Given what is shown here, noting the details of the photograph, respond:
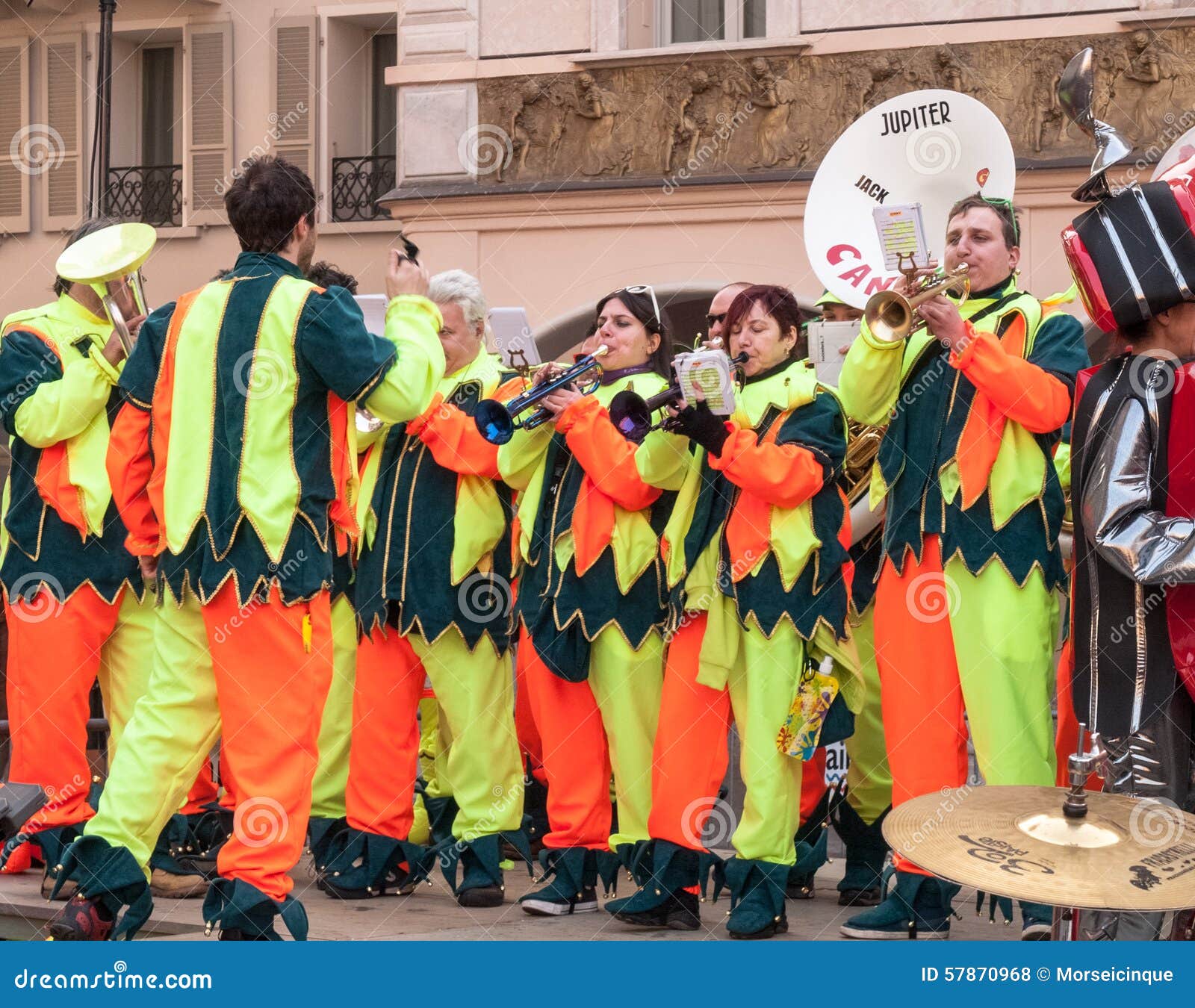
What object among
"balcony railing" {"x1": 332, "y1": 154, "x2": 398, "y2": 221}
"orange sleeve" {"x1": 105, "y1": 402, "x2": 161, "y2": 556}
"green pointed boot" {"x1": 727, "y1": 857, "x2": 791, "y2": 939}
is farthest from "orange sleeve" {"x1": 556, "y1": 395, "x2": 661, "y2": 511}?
"balcony railing" {"x1": 332, "y1": 154, "x2": 398, "y2": 221}

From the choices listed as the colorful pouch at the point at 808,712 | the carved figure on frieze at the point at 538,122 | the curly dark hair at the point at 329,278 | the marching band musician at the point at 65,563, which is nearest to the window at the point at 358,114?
the carved figure on frieze at the point at 538,122

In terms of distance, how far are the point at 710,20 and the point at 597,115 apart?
112cm

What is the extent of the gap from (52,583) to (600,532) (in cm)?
173

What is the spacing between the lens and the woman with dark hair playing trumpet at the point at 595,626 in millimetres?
5719

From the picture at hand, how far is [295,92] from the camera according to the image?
16.5 meters

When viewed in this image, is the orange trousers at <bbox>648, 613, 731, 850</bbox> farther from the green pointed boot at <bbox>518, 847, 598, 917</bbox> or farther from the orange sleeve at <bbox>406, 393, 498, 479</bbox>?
the orange sleeve at <bbox>406, 393, 498, 479</bbox>

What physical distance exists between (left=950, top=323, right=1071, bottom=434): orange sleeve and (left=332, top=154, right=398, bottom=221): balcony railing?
1176cm

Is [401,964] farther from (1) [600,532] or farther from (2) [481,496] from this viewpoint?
(2) [481,496]

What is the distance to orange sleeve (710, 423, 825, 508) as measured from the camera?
5.25m

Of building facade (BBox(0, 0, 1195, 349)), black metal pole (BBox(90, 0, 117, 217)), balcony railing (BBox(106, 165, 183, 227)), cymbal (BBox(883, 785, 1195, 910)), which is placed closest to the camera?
cymbal (BBox(883, 785, 1195, 910))

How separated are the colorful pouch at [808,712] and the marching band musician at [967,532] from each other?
0.88 feet

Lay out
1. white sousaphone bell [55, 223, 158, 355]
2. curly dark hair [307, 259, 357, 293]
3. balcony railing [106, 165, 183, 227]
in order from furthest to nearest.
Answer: balcony railing [106, 165, 183, 227]
curly dark hair [307, 259, 357, 293]
white sousaphone bell [55, 223, 158, 355]

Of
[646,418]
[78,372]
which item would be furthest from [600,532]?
[78,372]

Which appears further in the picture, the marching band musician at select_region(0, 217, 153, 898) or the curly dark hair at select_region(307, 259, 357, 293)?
the curly dark hair at select_region(307, 259, 357, 293)
